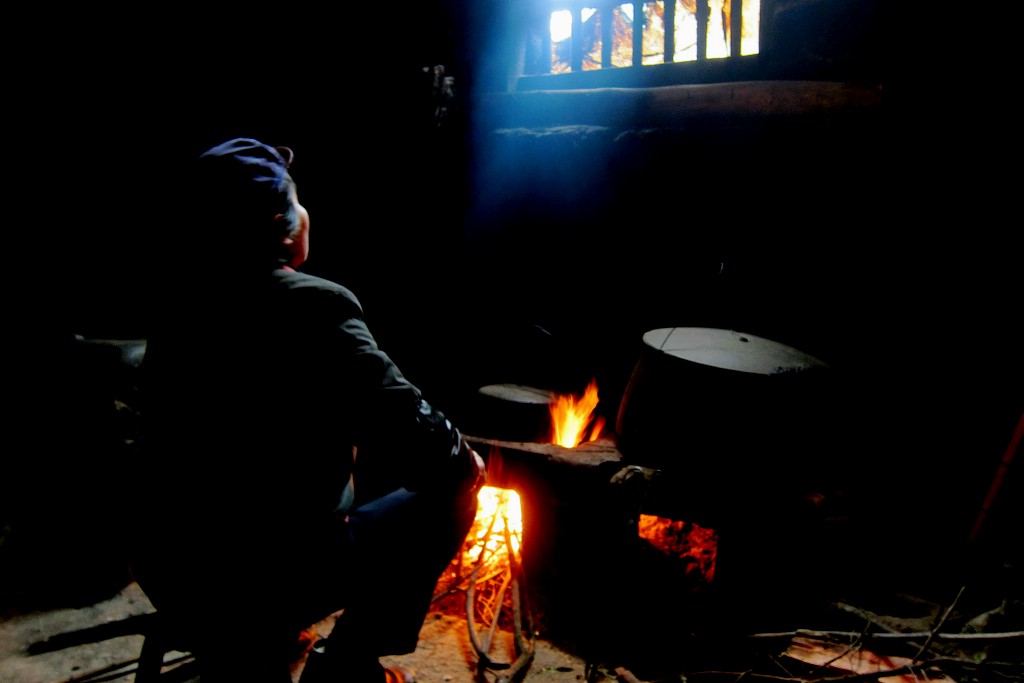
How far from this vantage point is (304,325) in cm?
214

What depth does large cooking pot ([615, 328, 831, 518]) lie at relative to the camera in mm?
3711

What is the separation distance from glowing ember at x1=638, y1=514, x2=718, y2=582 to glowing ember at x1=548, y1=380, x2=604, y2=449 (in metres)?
0.90

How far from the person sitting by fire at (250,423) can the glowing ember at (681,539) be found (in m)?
3.34

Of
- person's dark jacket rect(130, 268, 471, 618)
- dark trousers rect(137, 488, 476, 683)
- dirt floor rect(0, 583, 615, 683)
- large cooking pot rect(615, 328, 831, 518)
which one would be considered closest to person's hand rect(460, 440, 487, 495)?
dark trousers rect(137, 488, 476, 683)

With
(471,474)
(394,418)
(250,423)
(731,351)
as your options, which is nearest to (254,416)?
(250,423)

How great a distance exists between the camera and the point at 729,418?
373cm

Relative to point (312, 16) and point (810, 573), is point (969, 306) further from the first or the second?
point (312, 16)

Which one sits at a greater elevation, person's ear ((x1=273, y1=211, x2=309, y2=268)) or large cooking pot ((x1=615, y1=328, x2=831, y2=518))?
person's ear ((x1=273, y1=211, x2=309, y2=268))

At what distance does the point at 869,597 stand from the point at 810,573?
0.73 meters

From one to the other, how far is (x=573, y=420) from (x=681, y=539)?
4.91 feet

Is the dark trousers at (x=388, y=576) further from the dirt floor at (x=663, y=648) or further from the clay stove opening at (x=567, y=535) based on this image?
the clay stove opening at (x=567, y=535)

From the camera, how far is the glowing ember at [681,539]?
4941 mm

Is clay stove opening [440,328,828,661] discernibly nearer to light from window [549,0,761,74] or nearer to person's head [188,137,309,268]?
light from window [549,0,761,74]

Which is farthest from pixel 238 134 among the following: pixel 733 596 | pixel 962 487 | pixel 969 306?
pixel 962 487
